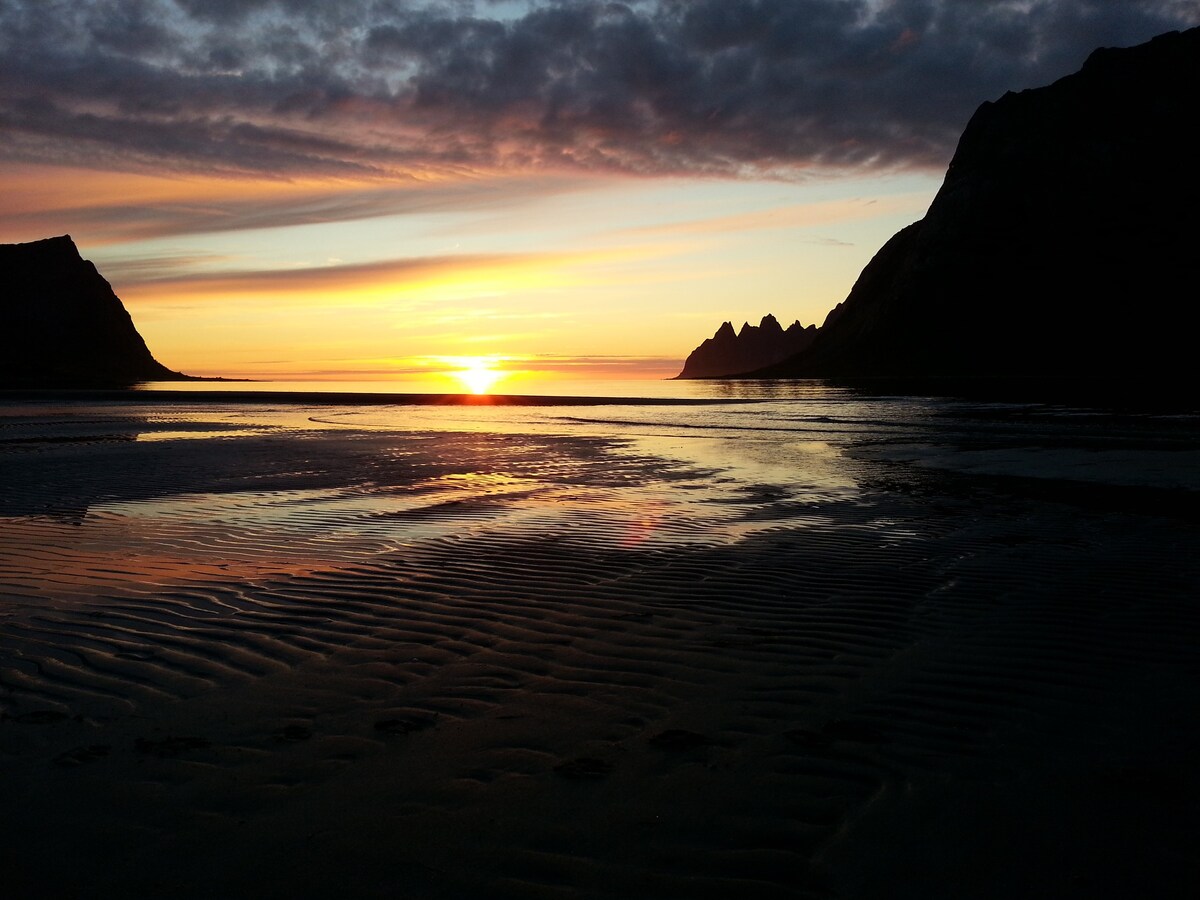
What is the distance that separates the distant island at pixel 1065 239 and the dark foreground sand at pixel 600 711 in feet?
459

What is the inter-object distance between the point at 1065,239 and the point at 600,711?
179577 millimetres

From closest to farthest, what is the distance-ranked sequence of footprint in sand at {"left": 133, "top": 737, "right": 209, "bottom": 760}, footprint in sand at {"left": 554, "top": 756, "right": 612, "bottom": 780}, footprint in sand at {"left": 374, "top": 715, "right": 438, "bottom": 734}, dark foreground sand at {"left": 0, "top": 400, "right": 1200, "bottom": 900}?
dark foreground sand at {"left": 0, "top": 400, "right": 1200, "bottom": 900}
footprint in sand at {"left": 554, "top": 756, "right": 612, "bottom": 780}
footprint in sand at {"left": 133, "top": 737, "right": 209, "bottom": 760}
footprint in sand at {"left": 374, "top": 715, "right": 438, "bottom": 734}

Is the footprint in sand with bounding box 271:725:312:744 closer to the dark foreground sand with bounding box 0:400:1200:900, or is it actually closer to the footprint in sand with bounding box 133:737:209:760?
the dark foreground sand with bounding box 0:400:1200:900

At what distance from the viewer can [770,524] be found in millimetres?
13062

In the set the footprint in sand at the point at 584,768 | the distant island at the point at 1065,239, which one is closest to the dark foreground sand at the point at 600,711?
the footprint in sand at the point at 584,768

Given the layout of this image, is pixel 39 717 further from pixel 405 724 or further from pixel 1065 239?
pixel 1065 239

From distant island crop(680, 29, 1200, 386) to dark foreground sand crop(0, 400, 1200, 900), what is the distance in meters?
140

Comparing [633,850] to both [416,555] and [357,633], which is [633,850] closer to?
[357,633]

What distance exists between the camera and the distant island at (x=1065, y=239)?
5645 inches

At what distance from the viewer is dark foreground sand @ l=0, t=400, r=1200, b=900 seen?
3.81 metres

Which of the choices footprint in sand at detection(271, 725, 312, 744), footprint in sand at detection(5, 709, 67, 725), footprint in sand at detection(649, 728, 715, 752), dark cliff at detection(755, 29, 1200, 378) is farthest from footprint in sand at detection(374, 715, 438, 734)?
dark cliff at detection(755, 29, 1200, 378)

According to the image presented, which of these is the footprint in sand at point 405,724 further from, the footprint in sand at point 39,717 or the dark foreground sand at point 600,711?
the footprint in sand at point 39,717

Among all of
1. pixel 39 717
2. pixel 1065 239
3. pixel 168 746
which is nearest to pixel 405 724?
pixel 168 746

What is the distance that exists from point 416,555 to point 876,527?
22.8 feet
